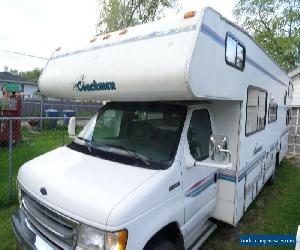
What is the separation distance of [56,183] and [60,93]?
69.7 inches

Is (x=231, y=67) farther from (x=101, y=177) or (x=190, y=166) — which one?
(x=101, y=177)

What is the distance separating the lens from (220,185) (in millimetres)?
4688

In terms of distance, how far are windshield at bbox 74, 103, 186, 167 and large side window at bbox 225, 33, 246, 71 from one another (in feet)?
3.10

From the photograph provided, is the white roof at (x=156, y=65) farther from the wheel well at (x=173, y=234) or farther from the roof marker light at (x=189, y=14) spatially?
the wheel well at (x=173, y=234)

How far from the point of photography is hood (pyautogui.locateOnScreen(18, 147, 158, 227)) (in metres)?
2.77

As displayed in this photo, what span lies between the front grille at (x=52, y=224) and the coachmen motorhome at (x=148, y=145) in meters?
0.01

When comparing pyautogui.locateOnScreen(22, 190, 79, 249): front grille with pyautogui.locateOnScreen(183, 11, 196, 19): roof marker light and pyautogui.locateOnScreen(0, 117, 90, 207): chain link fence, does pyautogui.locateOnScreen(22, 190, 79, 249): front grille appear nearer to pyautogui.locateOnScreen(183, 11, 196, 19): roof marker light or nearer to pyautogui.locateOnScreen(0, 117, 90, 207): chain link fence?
pyautogui.locateOnScreen(183, 11, 196, 19): roof marker light

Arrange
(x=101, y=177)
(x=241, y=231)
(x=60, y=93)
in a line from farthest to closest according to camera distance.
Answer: (x=241, y=231) → (x=60, y=93) → (x=101, y=177)

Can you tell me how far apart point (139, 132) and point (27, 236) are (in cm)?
174

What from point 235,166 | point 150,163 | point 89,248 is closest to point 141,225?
point 89,248

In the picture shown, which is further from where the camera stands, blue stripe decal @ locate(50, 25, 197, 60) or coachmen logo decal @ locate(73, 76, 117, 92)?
coachmen logo decal @ locate(73, 76, 117, 92)

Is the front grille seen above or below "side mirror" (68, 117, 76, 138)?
below

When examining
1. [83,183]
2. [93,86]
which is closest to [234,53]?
[93,86]

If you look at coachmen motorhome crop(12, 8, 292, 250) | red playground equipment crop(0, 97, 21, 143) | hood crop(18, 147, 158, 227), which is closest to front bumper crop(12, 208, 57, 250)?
coachmen motorhome crop(12, 8, 292, 250)
